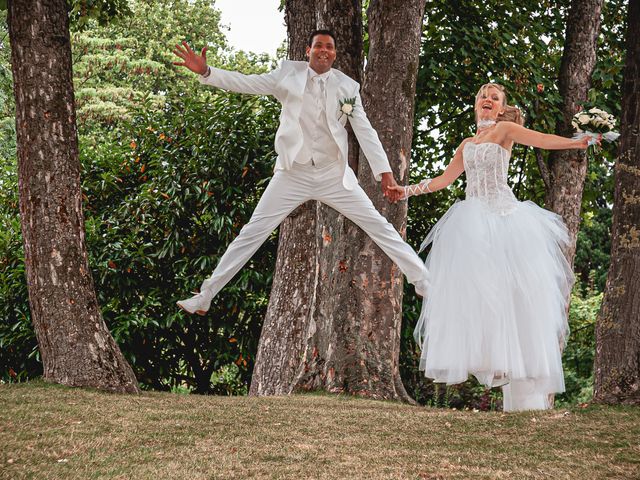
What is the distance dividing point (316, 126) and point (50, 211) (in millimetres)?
2594

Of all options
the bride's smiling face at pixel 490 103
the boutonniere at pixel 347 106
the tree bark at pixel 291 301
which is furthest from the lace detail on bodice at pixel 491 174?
the tree bark at pixel 291 301

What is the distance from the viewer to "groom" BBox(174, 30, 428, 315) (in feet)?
23.1

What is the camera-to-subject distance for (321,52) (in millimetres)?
7078

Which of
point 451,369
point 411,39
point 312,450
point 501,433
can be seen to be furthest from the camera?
point 411,39

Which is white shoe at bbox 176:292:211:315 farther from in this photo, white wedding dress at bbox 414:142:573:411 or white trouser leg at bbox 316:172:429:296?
white wedding dress at bbox 414:142:573:411

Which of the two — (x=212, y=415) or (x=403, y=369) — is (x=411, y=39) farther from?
(x=403, y=369)

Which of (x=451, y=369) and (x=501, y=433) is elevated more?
(x=451, y=369)

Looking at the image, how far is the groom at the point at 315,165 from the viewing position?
7047 millimetres

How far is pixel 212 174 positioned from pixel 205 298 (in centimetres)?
380

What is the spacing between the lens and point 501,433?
575cm

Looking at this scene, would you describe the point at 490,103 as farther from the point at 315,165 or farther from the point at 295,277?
the point at 295,277

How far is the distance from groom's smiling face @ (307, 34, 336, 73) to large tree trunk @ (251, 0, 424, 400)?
1.20 meters

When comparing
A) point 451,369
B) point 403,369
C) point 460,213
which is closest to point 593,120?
point 460,213

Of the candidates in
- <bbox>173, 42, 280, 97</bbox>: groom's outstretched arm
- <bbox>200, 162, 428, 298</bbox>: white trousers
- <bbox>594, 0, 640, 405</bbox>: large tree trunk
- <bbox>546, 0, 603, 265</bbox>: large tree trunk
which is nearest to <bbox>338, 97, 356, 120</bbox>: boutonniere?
<bbox>200, 162, 428, 298</bbox>: white trousers
